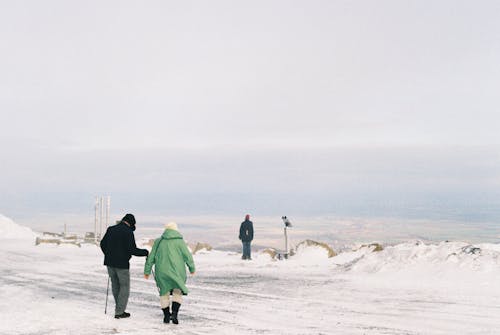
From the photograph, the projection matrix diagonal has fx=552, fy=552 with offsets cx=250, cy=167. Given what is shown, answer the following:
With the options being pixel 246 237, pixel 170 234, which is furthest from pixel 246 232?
pixel 170 234

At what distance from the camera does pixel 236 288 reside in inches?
619

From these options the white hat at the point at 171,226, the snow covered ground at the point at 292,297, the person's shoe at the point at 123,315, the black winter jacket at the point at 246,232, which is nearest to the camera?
the snow covered ground at the point at 292,297

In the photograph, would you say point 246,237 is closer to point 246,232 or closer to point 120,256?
point 246,232

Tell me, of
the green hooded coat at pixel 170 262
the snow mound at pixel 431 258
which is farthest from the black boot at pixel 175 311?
the snow mound at pixel 431 258

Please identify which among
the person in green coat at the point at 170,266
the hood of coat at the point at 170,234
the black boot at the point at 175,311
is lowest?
the black boot at the point at 175,311

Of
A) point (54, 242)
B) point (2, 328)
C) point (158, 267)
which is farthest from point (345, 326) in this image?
point (54, 242)

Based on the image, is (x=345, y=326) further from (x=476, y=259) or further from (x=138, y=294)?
(x=476, y=259)

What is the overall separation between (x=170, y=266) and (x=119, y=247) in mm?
1108

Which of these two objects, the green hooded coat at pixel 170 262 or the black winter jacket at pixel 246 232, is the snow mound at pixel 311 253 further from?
the green hooded coat at pixel 170 262

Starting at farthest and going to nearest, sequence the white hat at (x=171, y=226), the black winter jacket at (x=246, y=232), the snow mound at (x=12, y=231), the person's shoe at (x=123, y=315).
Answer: the snow mound at (x=12, y=231), the black winter jacket at (x=246, y=232), the person's shoe at (x=123, y=315), the white hat at (x=171, y=226)

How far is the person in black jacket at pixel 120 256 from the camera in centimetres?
1016

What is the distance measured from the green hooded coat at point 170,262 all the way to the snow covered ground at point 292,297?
752 millimetres

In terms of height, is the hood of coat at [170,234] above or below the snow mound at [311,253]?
above

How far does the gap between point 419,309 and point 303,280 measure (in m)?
6.29
